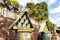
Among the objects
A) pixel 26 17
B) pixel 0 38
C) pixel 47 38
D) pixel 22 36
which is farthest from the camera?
pixel 0 38

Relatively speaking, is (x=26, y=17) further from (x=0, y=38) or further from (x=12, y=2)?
(x=12, y=2)

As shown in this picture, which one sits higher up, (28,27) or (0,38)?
(28,27)

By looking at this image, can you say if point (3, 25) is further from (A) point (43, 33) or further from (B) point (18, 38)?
(B) point (18, 38)

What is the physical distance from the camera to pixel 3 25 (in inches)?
176

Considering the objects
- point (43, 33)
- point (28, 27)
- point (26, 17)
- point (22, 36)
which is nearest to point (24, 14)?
point (26, 17)

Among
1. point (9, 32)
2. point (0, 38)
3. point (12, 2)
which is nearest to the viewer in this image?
point (0, 38)

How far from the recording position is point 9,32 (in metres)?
4.70

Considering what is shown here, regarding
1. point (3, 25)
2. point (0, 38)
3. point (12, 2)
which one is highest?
point (12, 2)

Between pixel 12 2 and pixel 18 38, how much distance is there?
40.5 ft

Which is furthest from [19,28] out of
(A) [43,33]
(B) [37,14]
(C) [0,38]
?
(B) [37,14]

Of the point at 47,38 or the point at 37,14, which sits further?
the point at 37,14

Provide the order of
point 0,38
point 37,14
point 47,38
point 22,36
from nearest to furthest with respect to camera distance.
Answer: point 22,36 < point 47,38 < point 0,38 < point 37,14

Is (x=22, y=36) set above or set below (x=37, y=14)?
below

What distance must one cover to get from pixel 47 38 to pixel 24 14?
0.67m
